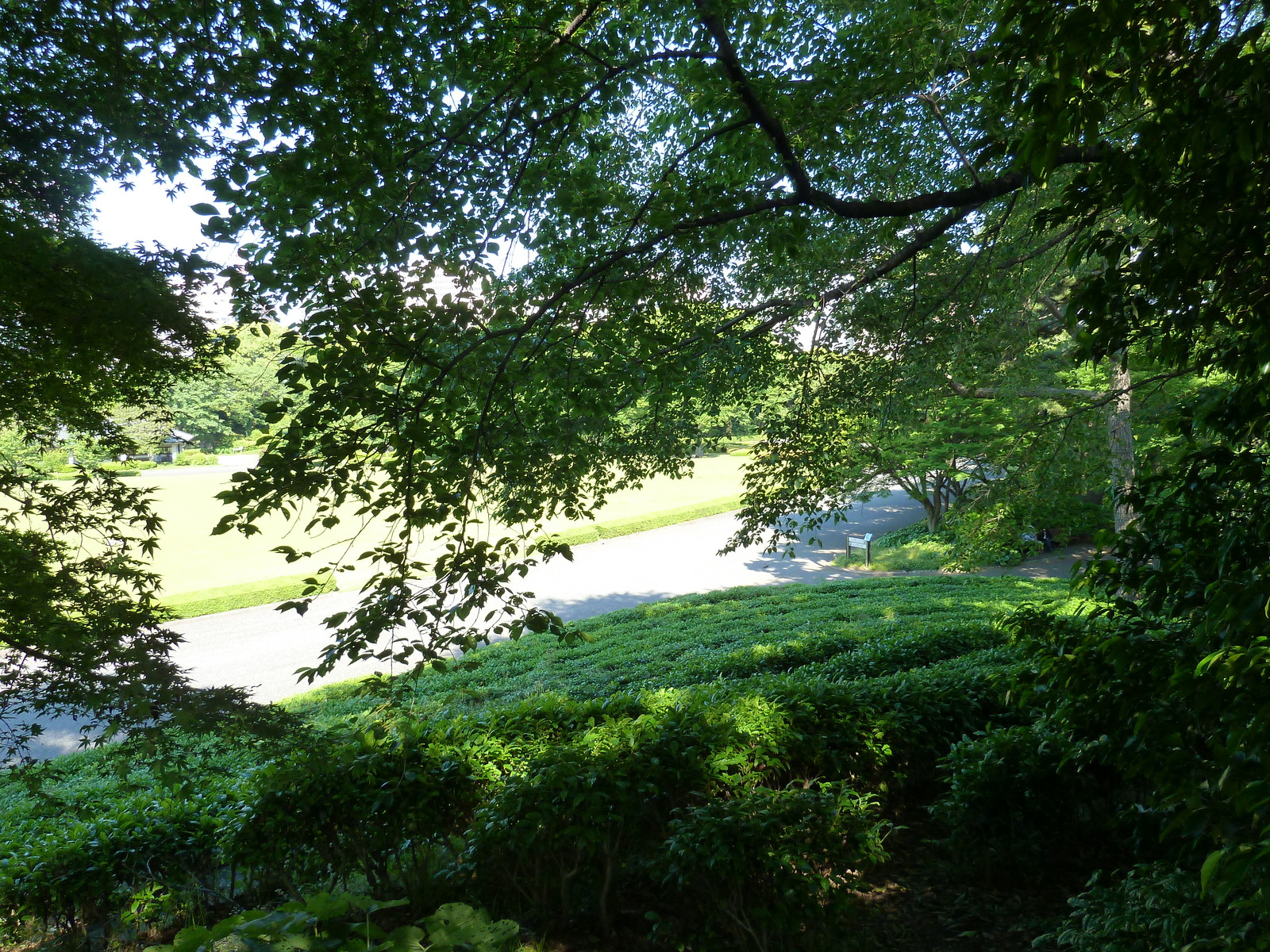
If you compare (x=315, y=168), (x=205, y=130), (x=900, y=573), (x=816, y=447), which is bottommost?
(x=900, y=573)

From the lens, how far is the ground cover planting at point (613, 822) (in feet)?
10.9

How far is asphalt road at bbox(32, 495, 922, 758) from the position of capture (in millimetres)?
11453

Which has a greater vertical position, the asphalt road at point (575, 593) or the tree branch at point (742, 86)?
the tree branch at point (742, 86)

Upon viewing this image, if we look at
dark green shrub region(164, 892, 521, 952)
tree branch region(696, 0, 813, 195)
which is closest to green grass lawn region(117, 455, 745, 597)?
tree branch region(696, 0, 813, 195)

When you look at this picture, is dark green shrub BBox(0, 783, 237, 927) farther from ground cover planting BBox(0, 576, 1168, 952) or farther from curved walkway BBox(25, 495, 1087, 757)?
curved walkway BBox(25, 495, 1087, 757)

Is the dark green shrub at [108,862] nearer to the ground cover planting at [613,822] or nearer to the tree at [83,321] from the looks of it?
the ground cover planting at [613,822]

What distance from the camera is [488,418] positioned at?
395cm

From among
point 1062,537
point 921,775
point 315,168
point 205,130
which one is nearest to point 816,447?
point 921,775

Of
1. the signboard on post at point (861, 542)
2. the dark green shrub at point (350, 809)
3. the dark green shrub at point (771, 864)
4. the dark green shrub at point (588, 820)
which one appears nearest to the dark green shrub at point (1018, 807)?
the dark green shrub at point (771, 864)

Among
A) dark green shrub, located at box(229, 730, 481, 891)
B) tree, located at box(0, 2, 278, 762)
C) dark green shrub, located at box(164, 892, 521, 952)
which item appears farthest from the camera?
tree, located at box(0, 2, 278, 762)

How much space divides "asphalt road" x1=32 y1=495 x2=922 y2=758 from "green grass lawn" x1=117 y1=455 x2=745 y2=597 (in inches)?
61.8

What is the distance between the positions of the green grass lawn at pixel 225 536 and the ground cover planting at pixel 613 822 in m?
8.21

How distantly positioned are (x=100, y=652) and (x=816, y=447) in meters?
5.59

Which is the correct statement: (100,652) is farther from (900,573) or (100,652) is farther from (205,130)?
(900,573)
